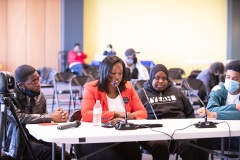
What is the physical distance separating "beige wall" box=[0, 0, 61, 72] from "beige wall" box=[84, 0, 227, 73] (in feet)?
3.22

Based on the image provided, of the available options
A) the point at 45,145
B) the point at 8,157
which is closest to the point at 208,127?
the point at 45,145

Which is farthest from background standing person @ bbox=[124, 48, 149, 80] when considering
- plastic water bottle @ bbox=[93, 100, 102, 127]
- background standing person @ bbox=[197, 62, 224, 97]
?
plastic water bottle @ bbox=[93, 100, 102, 127]

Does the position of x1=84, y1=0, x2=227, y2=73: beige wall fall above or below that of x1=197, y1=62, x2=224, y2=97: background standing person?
above

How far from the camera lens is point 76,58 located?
418 inches

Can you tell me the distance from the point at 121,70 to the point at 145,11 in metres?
9.22

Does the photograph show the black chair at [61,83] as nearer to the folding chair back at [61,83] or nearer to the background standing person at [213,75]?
the folding chair back at [61,83]

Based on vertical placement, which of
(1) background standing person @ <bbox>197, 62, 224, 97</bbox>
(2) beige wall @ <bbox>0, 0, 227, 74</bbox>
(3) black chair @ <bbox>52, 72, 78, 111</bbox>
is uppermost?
(2) beige wall @ <bbox>0, 0, 227, 74</bbox>

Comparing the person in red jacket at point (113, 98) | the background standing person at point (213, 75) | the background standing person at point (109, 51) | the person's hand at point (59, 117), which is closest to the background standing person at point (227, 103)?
the person in red jacket at point (113, 98)

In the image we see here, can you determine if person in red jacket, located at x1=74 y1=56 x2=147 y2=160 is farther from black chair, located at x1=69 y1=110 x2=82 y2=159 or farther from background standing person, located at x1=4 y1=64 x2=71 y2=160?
background standing person, located at x1=4 y1=64 x2=71 y2=160

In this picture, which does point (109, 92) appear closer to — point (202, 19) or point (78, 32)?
point (78, 32)

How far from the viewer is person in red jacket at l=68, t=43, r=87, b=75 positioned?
10289 mm

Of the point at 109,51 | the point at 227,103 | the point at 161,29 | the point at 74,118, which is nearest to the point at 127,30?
the point at 161,29

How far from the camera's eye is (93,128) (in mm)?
2451

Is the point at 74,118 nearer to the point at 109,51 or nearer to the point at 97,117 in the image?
the point at 97,117
